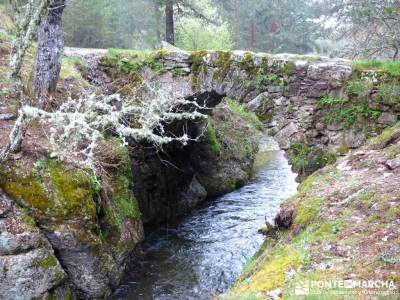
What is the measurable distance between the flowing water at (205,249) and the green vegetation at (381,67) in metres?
4.47

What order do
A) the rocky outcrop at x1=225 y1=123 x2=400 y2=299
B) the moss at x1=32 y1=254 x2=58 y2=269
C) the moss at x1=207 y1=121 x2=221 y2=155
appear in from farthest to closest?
the moss at x1=207 y1=121 x2=221 y2=155 < the moss at x1=32 y1=254 x2=58 y2=269 < the rocky outcrop at x1=225 y1=123 x2=400 y2=299

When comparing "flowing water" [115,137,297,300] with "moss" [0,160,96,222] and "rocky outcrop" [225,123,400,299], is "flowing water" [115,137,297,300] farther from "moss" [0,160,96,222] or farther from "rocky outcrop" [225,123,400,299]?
"moss" [0,160,96,222]

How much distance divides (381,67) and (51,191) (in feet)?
20.7

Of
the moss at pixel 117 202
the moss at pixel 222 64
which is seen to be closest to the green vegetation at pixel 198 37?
the moss at pixel 222 64

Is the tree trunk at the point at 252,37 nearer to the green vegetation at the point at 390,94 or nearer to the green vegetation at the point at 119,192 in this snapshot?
Result: the green vegetation at the point at 119,192

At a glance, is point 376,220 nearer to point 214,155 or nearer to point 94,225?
point 94,225

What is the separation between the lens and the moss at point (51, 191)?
265 inches

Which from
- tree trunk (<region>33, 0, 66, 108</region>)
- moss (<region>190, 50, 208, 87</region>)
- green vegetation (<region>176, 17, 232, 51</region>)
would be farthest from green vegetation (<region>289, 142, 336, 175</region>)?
green vegetation (<region>176, 17, 232, 51</region>)

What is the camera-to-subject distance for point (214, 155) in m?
15.0

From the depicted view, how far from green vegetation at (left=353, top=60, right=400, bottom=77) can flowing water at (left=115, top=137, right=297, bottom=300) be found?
447cm

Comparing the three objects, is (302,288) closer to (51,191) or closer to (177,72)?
(51,191)

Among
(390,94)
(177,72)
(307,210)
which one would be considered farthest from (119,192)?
(390,94)

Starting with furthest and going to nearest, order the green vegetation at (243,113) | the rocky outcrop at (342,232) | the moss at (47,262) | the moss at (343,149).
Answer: the green vegetation at (243,113) < the moss at (343,149) < the moss at (47,262) < the rocky outcrop at (342,232)

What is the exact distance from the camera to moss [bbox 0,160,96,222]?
22.1 ft
